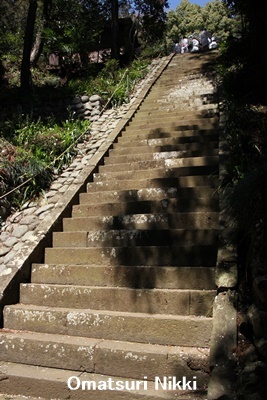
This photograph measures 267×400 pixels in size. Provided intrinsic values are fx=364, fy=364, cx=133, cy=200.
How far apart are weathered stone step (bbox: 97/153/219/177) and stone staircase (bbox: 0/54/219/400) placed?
18mm

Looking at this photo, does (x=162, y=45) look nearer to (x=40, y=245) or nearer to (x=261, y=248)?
(x=40, y=245)

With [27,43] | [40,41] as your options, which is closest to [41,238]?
[27,43]

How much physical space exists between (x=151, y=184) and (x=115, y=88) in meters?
5.78

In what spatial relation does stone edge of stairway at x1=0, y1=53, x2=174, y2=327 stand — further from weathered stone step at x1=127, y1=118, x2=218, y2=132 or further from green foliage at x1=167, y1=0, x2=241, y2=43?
green foliage at x1=167, y1=0, x2=241, y2=43

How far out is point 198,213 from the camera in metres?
4.38

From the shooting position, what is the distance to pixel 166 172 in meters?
5.61

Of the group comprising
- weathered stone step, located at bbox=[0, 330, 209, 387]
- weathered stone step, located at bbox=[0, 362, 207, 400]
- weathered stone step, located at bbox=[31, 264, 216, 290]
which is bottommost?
weathered stone step, located at bbox=[0, 362, 207, 400]

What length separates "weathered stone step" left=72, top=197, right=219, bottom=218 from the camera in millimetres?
4605

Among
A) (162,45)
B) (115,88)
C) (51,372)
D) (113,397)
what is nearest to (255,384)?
(113,397)

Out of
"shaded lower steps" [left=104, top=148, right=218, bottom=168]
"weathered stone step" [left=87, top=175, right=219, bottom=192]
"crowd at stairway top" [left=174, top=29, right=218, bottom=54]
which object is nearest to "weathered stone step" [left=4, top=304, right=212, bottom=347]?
"weathered stone step" [left=87, top=175, right=219, bottom=192]

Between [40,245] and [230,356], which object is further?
[40,245]

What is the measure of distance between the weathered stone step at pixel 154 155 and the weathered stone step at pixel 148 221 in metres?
1.72

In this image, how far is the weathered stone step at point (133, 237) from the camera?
4.10 metres

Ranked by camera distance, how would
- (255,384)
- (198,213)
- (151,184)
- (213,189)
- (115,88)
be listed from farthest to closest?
(115,88)
(151,184)
(213,189)
(198,213)
(255,384)
